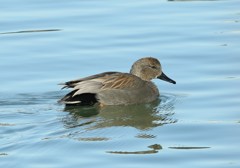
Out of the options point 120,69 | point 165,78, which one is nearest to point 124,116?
point 165,78

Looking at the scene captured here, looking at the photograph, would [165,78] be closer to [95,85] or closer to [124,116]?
[95,85]

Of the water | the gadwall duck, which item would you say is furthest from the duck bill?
the water

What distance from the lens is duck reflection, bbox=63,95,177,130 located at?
40.6ft

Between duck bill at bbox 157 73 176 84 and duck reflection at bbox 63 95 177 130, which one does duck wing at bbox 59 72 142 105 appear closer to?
duck reflection at bbox 63 95 177 130

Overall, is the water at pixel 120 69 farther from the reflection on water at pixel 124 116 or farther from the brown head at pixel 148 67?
the brown head at pixel 148 67

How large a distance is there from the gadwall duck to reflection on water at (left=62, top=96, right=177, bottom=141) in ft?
0.38

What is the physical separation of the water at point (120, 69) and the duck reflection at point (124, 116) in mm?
15

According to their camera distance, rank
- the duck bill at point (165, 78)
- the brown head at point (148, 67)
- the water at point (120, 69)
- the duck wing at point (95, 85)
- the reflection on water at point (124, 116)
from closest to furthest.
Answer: the water at point (120, 69) → the reflection on water at point (124, 116) → the duck wing at point (95, 85) → the duck bill at point (165, 78) → the brown head at point (148, 67)

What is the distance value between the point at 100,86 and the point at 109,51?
193 cm

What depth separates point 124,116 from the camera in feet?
42.4

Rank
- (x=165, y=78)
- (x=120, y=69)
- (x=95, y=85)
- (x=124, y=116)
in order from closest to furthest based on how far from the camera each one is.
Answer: (x=124, y=116) < (x=95, y=85) < (x=165, y=78) < (x=120, y=69)

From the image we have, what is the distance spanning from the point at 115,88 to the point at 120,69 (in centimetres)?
114

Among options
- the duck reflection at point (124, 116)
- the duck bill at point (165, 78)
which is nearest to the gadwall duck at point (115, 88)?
the duck bill at point (165, 78)

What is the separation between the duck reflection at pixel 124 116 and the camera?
12367 mm
